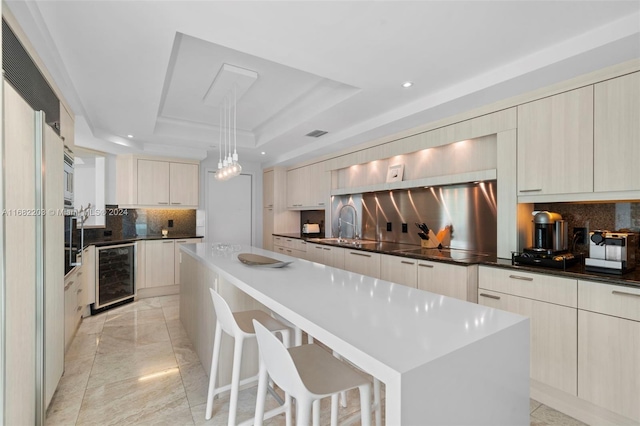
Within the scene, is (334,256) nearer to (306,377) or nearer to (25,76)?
(306,377)

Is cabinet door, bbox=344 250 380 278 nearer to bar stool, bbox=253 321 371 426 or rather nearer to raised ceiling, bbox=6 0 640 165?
raised ceiling, bbox=6 0 640 165

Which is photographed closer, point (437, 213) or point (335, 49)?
point (335, 49)

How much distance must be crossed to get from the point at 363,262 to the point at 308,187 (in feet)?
7.09

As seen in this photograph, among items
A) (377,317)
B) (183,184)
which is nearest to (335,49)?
(377,317)

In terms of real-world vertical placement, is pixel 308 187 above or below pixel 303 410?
above

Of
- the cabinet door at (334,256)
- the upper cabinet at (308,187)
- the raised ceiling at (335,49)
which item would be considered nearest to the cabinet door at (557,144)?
the raised ceiling at (335,49)

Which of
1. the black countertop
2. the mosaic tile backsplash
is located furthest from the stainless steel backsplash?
the mosaic tile backsplash

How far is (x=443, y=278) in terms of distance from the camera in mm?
2719

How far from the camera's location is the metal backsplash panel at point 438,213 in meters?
3.09

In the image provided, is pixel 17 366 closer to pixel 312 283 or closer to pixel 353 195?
Result: pixel 312 283

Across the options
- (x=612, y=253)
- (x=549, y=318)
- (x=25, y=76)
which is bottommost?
(x=549, y=318)

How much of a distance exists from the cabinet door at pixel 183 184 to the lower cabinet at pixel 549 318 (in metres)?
4.80

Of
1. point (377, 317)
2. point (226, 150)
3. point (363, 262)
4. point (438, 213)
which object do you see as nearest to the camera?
point (377, 317)

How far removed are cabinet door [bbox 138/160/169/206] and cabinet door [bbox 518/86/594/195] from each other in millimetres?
4961
